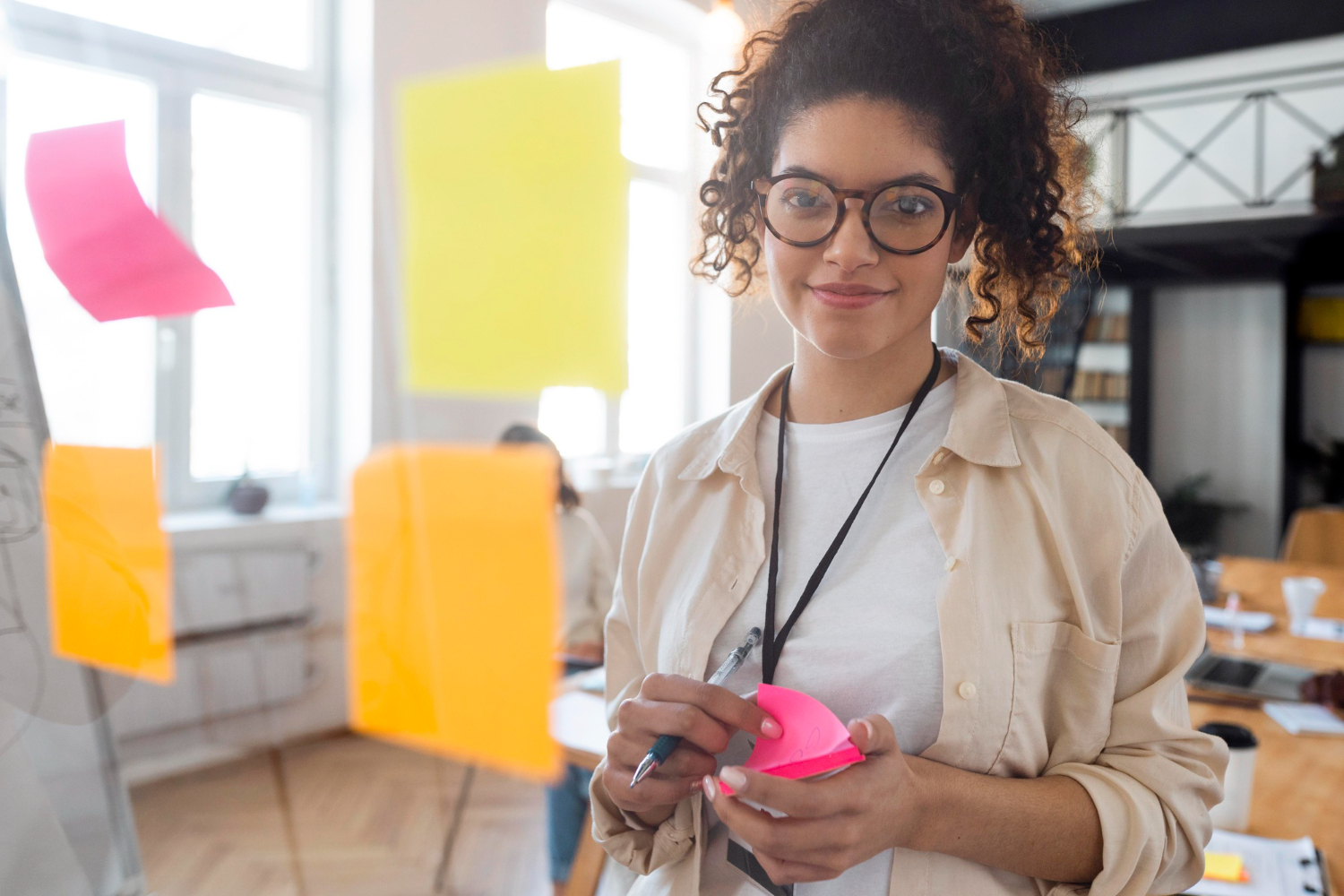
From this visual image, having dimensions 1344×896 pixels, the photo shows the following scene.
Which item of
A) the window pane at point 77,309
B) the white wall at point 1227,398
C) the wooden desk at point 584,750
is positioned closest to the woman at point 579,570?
the wooden desk at point 584,750

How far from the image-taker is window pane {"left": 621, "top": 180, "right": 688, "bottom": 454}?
5.44 meters

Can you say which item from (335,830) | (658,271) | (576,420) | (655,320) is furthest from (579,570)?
(658,271)

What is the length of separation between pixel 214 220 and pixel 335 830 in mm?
2181

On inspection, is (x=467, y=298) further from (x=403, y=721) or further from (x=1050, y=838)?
(x=1050, y=838)

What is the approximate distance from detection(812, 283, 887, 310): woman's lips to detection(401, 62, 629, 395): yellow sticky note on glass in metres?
3.24

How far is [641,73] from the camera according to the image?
5.34 meters

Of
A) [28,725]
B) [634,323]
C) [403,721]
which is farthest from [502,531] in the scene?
[28,725]

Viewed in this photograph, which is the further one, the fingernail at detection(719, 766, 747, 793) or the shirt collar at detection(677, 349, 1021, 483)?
the shirt collar at detection(677, 349, 1021, 483)

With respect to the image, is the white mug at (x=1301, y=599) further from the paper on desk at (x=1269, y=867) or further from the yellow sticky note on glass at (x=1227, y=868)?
the yellow sticky note on glass at (x=1227, y=868)

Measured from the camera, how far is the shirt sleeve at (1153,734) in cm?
79

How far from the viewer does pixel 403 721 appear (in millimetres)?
3707

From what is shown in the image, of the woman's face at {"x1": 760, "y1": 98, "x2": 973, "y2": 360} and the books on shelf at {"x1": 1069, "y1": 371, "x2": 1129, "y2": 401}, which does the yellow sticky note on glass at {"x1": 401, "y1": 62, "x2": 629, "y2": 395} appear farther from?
the books on shelf at {"x1": 1069, "y1": 371, "x2": 1129, "y2": 401}

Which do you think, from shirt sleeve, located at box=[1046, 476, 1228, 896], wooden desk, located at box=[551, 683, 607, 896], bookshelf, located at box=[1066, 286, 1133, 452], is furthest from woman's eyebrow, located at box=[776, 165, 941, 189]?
bookshelf, located at box=[1066, 286, 1133, 452]

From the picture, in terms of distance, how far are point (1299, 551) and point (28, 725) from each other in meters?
4.77
